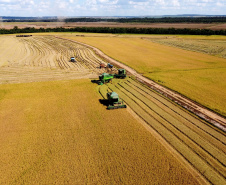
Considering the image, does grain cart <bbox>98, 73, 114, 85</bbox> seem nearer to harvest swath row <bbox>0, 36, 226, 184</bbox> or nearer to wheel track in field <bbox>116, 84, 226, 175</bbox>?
harvest swath row <bbox>0, 36, 226, 184</bbox>

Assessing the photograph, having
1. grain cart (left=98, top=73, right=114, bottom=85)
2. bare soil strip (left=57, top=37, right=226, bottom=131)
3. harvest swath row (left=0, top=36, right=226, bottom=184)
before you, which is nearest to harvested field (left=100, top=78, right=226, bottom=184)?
harvest swath row (left=0, top=36, right=226, bottom=184)

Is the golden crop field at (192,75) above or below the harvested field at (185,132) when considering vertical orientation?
above

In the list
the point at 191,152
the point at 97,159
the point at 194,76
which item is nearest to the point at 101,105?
the point at 97,159

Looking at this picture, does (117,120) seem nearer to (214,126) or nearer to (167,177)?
(167,177)

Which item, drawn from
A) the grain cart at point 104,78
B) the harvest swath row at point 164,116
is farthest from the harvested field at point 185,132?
the grain cart at point 104,78

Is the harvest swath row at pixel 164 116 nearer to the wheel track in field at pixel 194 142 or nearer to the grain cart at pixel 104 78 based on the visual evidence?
the wheel track in field at pixel 194 142

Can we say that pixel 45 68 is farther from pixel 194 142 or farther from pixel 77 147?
pixel 194 142
